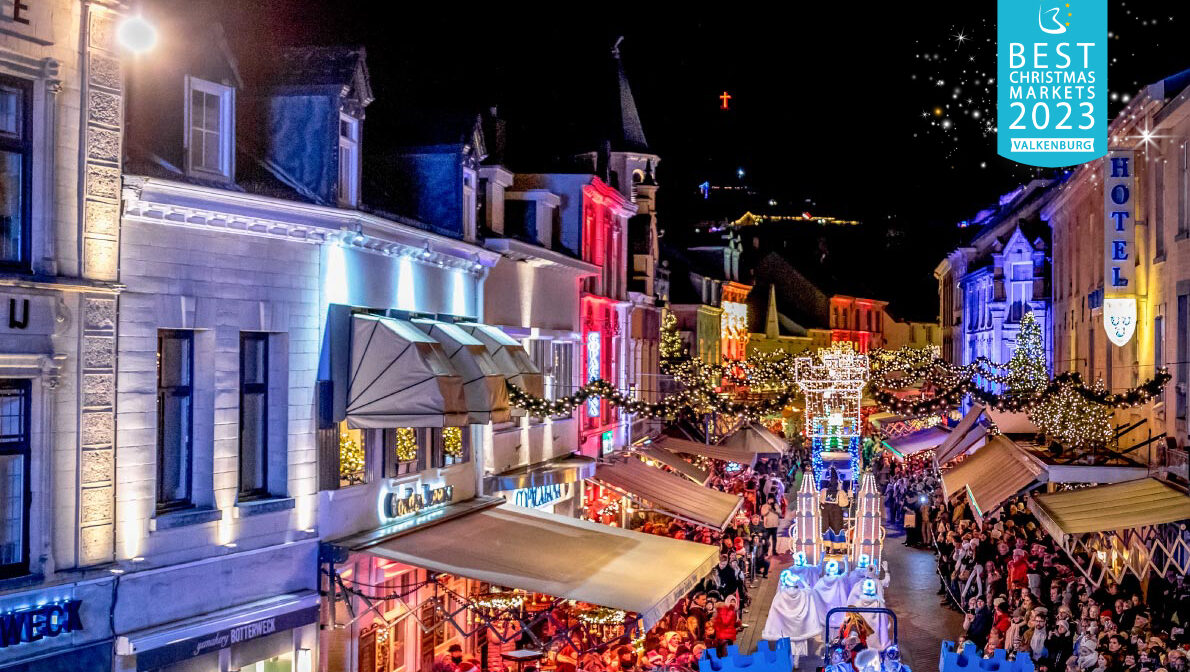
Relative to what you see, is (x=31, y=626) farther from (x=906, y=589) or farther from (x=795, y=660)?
(x=906, y=589)

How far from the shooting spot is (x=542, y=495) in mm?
27703

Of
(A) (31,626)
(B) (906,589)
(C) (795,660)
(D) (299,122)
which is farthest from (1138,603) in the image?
(A) (31,626)

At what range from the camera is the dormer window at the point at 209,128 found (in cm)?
1490

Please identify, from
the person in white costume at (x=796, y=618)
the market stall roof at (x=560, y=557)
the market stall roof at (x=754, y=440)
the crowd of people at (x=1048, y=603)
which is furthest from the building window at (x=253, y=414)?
the market stall roof at (x=754, y=440)

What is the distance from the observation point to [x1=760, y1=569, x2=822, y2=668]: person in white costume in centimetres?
2320

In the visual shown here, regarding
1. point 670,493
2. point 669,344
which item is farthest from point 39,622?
point 669,344

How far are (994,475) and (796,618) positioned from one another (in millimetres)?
7640

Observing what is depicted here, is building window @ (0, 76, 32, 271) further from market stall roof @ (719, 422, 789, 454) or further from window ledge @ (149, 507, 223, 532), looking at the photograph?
market stall roof @ (719, 422, 789, 454)

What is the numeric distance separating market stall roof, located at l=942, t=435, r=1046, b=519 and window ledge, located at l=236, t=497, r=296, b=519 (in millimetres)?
13682

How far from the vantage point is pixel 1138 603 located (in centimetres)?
1972

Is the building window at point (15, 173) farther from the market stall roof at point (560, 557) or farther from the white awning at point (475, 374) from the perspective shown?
the white awning at point (475, 374)

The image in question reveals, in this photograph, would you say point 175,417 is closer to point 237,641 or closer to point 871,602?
point 237,641

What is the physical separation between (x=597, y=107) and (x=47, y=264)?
2723 centimetres

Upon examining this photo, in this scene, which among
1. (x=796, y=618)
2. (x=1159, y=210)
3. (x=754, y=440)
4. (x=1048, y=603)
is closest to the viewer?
(x=796, y=618)
